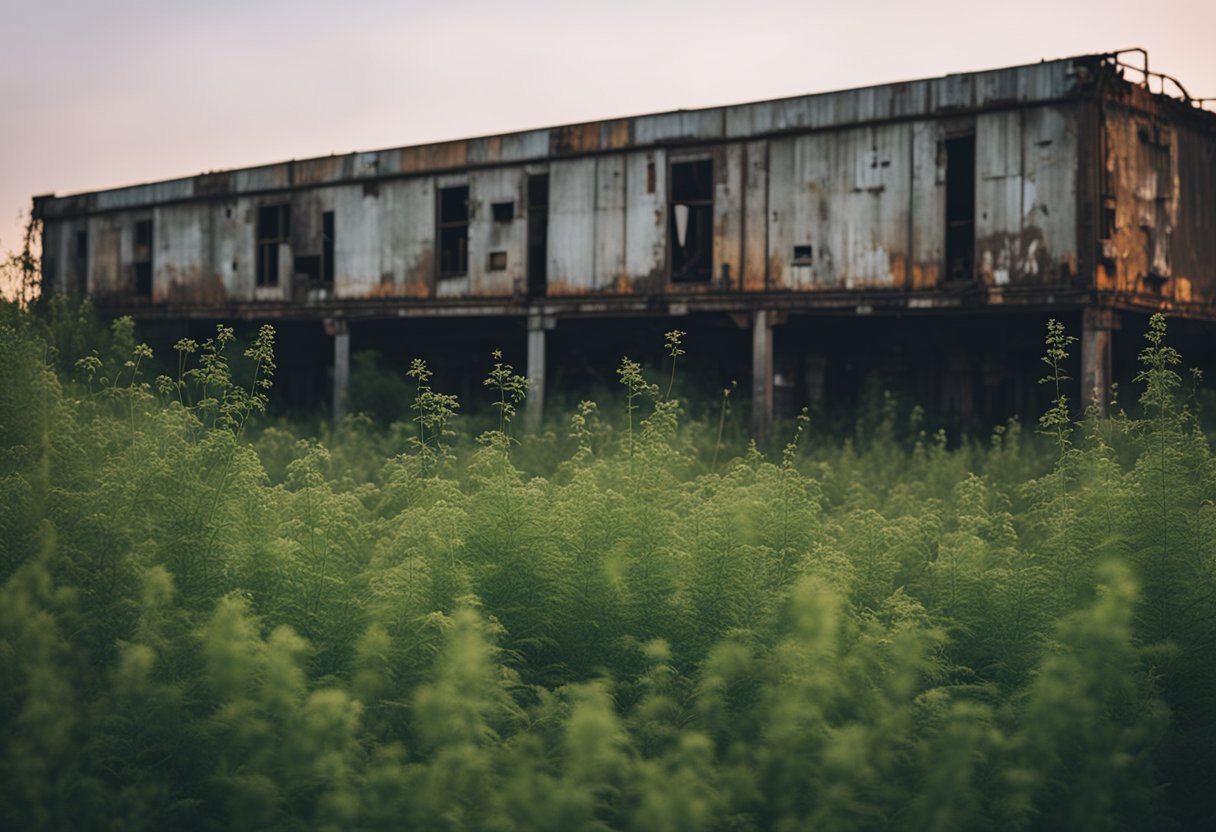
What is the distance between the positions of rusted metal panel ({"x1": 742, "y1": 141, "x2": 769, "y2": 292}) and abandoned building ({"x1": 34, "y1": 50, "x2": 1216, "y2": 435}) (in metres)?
0.03

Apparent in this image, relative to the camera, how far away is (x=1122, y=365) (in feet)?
66.7

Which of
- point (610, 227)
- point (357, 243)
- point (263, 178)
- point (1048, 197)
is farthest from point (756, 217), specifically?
point (263, 178)

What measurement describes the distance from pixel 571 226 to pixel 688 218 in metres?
2.14

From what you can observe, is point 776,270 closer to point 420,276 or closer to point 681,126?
point 681,126

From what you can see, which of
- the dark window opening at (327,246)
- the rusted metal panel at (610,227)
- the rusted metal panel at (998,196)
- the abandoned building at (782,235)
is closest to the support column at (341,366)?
the abandoned building at (782,235)

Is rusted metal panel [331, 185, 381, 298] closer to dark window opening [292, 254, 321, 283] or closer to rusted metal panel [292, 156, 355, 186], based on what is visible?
rusted metal panel [292, 156, 355, 186]

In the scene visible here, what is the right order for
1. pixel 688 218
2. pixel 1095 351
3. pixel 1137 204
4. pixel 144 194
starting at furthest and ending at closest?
pixel 144 194, pixel 688 218, pixel 1137 204, pixel 1095 351

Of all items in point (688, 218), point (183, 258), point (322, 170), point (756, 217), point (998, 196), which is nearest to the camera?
point (998, 196)

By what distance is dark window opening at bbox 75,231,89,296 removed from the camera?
89.7 ft

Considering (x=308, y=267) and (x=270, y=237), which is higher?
(x=270, y=237)

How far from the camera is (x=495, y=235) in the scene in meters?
20.9

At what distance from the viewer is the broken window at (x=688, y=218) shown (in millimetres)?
19203

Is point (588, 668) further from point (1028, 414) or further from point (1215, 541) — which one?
point (1028, 414)

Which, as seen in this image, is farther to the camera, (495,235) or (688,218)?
(495,235)
